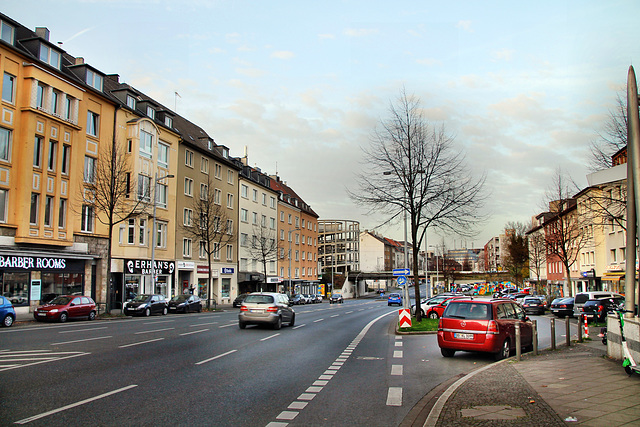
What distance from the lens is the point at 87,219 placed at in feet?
116

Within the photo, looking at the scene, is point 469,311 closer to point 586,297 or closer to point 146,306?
point 586,297

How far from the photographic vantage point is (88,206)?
113 ft

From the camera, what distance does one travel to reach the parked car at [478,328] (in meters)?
13.0

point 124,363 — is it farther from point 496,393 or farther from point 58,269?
point 58,269

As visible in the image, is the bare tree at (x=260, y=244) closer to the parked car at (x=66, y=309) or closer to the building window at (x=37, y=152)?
the building window at (x=37, y=152)

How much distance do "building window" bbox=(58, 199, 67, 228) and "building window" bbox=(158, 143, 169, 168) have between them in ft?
39.8

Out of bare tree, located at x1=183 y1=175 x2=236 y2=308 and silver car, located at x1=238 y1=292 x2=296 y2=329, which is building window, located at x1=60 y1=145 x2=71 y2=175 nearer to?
bare tree, located at x1=183 y1=175 x2=236 y2=308

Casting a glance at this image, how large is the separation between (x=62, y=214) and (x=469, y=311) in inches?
1127

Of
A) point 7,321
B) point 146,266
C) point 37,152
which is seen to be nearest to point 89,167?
point 37,152

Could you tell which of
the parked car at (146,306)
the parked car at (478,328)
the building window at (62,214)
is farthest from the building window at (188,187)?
the parked car at (478,328)

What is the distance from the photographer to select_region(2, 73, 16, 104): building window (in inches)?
1134

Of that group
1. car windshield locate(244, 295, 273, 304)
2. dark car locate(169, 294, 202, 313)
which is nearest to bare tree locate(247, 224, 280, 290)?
dark car locate(169, 294, 202, 313)

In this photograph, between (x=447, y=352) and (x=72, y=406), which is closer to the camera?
(x=72, y=406)

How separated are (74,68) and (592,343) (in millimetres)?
35979
